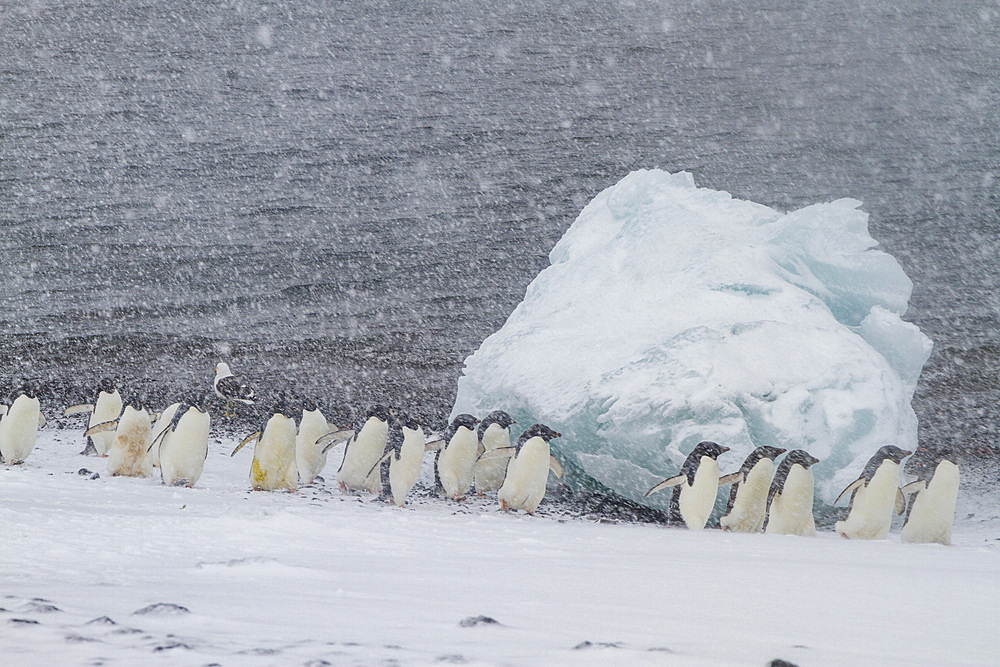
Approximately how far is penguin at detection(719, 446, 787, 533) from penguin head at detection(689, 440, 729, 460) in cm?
16

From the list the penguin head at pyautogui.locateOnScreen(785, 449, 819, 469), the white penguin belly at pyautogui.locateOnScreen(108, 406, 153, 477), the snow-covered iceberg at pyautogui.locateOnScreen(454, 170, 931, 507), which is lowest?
the white penguin belly at pyautogui.locateOnScreen(108, 406, 153, 477)

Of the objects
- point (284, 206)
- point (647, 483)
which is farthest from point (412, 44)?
point (647, 483)

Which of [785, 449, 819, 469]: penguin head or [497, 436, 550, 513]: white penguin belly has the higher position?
[785, 449, 819, 469]: penguin head

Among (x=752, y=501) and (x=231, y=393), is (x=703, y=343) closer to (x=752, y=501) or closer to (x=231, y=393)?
(x=752, y=501)

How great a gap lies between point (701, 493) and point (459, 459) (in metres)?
1.50

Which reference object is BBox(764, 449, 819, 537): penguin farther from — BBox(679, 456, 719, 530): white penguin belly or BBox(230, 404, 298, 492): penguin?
BBox(230, 404, 298, 492): penguin

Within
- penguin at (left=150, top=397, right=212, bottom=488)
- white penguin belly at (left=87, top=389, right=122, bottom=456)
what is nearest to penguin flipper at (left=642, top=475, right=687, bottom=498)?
penguin at (left=150, top=397, right=212, bottom=488)

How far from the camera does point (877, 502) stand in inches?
173

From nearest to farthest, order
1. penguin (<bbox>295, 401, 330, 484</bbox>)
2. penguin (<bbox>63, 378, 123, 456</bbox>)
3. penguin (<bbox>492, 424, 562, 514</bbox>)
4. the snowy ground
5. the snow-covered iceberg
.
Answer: the snowy ground, penguin (<bbox>492, 424, 562, 514</bbox>), the snow-covered iceberg, penguin (<bbox>295, 401, 330, 484</bbox>), penguin (<bbox>63, 378, 123, 456</bbox>)

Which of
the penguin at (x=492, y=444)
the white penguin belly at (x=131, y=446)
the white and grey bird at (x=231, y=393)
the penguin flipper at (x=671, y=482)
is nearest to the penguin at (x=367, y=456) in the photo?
the penguin at (x=492, y=444)

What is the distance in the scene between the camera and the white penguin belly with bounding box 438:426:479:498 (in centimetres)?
500

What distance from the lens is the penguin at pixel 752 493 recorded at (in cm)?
446

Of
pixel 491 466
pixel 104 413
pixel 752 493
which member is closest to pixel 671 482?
pixel 752 493

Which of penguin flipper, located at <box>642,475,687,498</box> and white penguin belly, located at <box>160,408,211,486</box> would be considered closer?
penguin flipper, located at <box>642,475,687,498</box>
